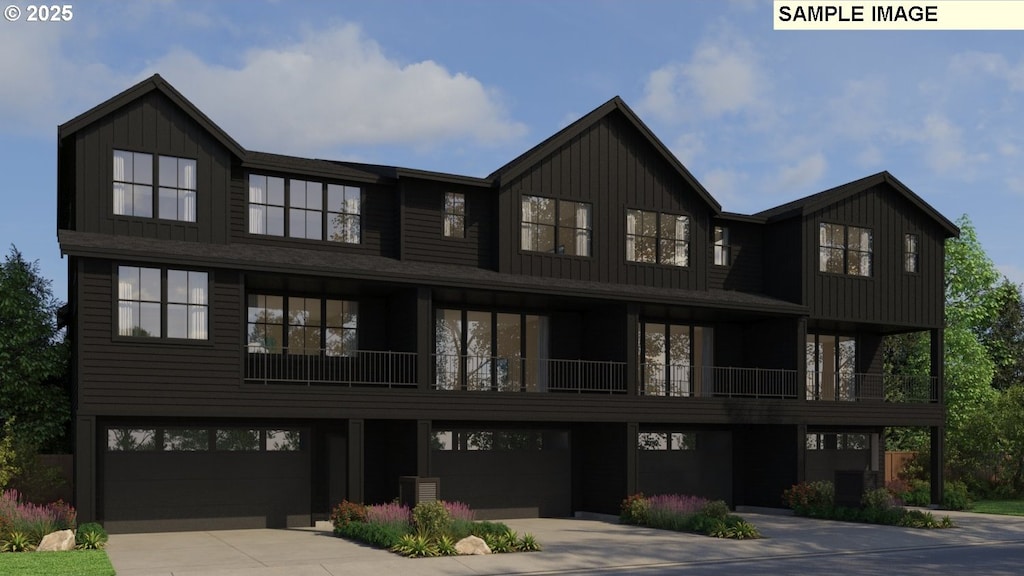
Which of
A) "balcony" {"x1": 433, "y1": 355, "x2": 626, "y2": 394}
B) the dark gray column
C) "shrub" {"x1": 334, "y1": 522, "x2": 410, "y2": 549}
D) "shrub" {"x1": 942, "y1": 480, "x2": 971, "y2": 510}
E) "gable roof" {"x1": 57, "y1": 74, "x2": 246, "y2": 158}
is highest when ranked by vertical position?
"gable roof" {"x1": 57, "y1": 74, "x2": 246, "y2": 158}

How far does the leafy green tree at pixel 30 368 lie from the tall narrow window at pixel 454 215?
10683 millimetres

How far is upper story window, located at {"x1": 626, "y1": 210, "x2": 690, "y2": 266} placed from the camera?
33594 mm

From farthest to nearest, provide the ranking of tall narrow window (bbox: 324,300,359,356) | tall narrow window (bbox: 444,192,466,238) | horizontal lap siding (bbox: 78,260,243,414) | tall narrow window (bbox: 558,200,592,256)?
tall narrow window (bbox: 558,200,592,256), tall narrow window (bbox: 444,192,466,238), tall narrow window (bbox: 324,300,359,356), horizontal lap siding (bbox: 78,260,243,414)

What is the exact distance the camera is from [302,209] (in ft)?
97.9

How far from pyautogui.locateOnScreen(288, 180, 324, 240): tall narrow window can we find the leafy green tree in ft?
23.2

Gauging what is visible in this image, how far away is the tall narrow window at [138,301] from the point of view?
2520 cm

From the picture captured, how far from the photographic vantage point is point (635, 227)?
110ft

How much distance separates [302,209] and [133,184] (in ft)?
14.5

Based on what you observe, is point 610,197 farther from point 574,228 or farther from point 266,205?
point 266,205

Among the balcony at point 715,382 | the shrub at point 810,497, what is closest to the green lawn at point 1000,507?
the shrub at point 810,497

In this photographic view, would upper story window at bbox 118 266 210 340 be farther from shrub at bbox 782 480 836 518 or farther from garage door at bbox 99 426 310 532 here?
shrub at bbox 782 480 836 518

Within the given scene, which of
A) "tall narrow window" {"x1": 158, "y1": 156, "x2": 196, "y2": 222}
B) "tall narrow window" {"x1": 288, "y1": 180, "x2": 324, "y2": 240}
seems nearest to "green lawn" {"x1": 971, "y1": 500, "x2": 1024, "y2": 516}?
"tall narrow window" {"x1": 288, "y1": 180, "x2": 324, "y2": 240}

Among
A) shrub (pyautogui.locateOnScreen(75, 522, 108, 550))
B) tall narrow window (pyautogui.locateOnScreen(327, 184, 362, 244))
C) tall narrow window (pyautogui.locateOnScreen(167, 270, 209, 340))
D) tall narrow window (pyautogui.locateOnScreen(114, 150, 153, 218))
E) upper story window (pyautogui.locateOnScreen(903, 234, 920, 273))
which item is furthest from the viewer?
upper story window (pyautogui.locateOnScreen(903, 234, 920, 273))

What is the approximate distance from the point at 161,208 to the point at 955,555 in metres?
19.4
